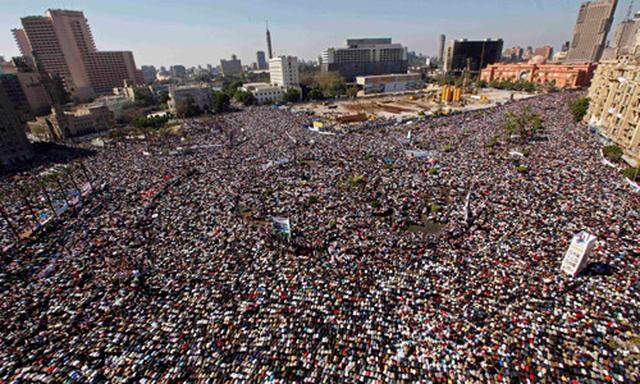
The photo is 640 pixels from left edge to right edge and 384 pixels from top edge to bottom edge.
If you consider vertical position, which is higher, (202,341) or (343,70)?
(343,70)

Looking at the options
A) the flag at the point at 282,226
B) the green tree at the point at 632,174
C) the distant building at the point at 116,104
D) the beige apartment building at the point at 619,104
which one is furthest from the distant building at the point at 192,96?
the beige apartment building at the point at 619,104

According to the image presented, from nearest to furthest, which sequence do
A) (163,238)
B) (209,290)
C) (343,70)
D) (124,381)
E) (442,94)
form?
(124,381), (209,290), (163,238), (442,94), (343,70)

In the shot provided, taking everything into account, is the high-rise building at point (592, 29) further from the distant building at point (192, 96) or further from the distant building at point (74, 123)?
the distant building at point (74, 123)

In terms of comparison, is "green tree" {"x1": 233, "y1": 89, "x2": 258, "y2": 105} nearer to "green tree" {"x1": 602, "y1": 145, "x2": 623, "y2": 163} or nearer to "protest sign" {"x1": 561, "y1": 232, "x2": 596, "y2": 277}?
"green tree" {"x1": 602, "y1": 145, "x2": 623, "y2": 163}

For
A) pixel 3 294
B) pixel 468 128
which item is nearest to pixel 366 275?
pixel 3 294

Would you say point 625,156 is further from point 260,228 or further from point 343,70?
point 343,70

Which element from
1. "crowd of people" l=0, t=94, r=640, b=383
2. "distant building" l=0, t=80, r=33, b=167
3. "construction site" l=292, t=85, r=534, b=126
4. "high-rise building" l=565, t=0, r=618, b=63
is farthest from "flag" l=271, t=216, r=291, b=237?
"high-rise building" l=565, t=0, r=618, b=63

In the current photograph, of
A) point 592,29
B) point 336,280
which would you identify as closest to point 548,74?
point 592,29
